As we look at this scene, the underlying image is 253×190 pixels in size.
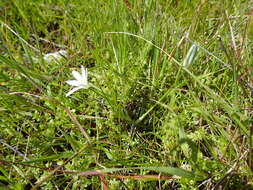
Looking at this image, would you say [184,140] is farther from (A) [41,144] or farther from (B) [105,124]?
(A) [41,144]

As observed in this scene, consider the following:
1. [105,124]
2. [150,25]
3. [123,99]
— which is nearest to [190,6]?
[150,25]

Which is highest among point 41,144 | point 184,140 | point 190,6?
point 190,6

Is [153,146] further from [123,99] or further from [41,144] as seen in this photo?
[41,144]

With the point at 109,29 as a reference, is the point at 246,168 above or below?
below

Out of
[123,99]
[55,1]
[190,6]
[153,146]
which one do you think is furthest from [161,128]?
[55,1]

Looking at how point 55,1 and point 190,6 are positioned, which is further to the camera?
point 55,1

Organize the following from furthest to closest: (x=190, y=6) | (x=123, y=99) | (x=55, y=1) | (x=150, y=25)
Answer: (x=55, y=1) < (x=190, y=6) < (x=150, y=25) < (x=123, y=99)

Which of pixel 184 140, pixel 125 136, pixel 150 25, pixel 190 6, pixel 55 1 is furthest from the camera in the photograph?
pixel 55 1
